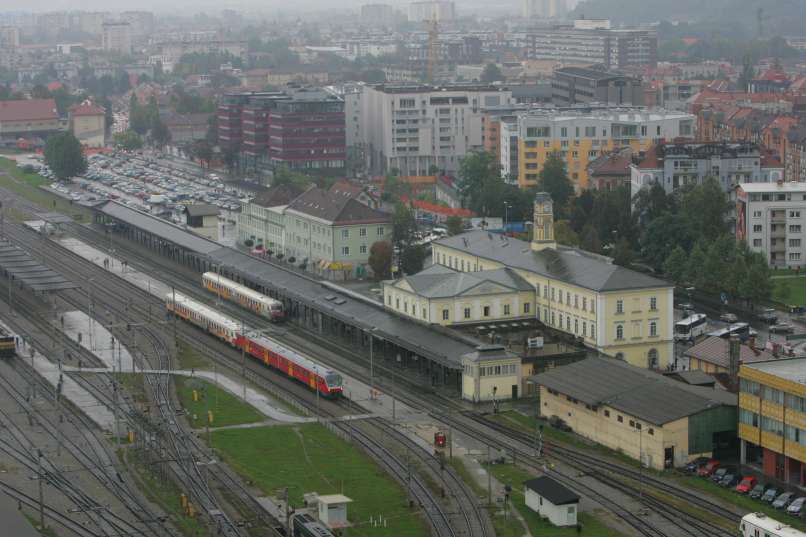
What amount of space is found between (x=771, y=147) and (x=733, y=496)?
9284 centimetres

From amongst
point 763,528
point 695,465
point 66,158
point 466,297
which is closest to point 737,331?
point 466,297

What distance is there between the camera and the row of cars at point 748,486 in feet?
189

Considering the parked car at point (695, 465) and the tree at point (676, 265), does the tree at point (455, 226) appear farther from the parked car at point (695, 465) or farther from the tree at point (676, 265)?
the parked car at point (695, 465)

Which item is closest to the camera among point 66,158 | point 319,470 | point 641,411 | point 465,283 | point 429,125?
point 319,470

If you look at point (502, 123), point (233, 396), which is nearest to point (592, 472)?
point (233, 396)

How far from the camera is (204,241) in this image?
4774 inches

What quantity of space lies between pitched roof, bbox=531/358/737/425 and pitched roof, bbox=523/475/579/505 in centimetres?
688

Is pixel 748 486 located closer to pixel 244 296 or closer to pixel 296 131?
pixel 244 296

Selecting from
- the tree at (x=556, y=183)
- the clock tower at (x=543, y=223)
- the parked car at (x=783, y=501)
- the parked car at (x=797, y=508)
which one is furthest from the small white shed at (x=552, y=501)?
the tree at (x=556, y=183)

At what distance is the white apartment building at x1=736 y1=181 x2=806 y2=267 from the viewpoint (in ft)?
357

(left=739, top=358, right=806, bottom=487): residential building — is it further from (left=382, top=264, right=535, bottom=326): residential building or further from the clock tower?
the clock tower

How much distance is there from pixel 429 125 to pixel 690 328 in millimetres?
85275

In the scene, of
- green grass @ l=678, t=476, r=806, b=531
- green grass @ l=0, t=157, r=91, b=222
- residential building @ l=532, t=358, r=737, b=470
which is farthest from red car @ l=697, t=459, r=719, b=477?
green grass @ l=0, t=157, r=91, b=222

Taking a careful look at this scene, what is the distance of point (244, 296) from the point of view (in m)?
102
